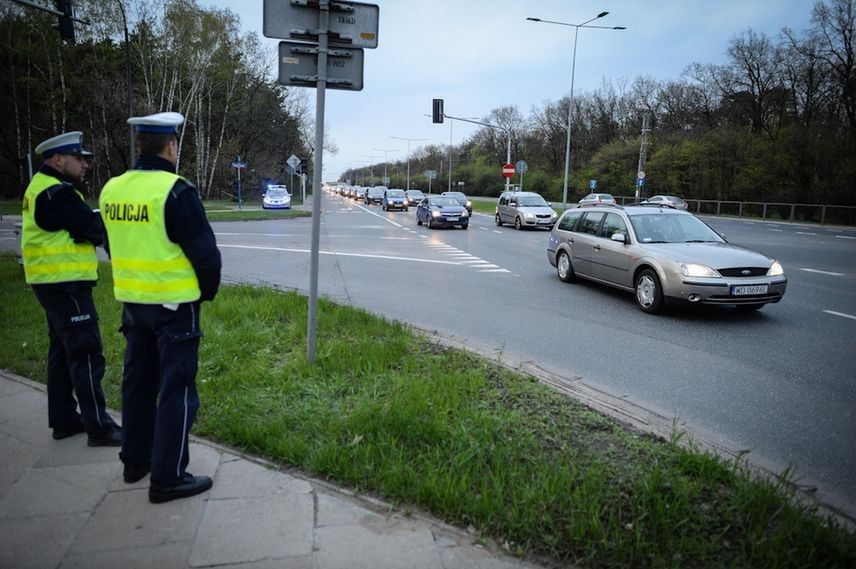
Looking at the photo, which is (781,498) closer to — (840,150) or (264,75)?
(840,150)

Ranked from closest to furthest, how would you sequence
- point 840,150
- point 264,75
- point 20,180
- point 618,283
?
point 618,283 → point 840,150 → point 20,180 → point 264,75

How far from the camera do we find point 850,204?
33.7 meters

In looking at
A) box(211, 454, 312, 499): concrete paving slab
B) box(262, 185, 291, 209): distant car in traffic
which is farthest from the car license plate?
box(262, 185, 291, 209): distant car in traffic

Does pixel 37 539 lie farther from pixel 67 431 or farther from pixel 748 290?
pixel 748 290

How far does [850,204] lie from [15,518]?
4122 centimetres

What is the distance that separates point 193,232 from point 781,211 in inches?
1702

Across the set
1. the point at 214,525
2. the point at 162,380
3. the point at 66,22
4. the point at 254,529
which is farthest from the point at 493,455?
the point at 66,22

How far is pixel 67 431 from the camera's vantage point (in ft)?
12.6

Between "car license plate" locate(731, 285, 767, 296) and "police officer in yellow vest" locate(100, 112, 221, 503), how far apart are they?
6.90 metres

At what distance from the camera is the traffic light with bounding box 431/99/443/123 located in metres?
33.2

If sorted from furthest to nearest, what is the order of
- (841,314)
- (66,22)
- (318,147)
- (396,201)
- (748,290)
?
(396,201)
(66,22)
(841,314)
(748,290)
(318,147)

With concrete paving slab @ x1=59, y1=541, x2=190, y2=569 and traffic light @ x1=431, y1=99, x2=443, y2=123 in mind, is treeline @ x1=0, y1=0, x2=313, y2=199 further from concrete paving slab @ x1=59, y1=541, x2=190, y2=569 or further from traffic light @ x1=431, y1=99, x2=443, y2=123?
concrete paving slab @ x1=59, y1=541, x2=190, y2=569

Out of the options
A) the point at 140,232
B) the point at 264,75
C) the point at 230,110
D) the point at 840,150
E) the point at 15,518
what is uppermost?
the point at 264,75

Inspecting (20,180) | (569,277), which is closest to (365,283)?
(569,277)
